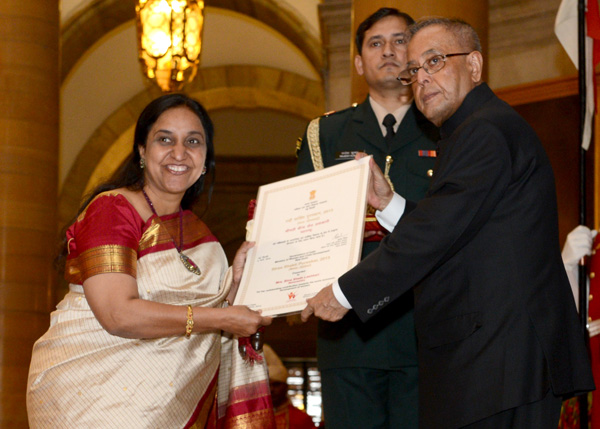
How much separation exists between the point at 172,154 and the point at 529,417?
165 cm

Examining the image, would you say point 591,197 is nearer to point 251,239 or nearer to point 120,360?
point 251,239

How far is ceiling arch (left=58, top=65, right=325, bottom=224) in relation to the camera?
11.8m

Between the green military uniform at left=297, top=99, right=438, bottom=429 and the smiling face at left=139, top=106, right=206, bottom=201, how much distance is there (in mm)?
507

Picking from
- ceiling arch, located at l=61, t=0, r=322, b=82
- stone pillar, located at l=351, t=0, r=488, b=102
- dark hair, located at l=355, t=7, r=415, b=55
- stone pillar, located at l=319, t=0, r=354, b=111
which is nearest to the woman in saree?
dark hair, located at l=355, t=7, r=415, b=55

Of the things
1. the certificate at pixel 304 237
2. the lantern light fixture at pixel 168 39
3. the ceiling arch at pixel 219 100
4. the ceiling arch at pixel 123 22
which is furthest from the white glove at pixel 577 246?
the ceiling arch at pixel 219 100

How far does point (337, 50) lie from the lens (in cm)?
891

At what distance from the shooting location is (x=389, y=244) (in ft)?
10.1

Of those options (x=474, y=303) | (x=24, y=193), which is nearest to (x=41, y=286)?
(x=24, y=193)

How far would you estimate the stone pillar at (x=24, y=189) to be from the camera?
6.46m

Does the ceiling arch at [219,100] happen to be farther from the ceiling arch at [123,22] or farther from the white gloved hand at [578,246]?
the white gloved hand at [578,246]

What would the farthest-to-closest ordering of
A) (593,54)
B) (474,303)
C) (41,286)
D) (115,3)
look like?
(115,3)
(41,286)
(593,54)
(474,303)

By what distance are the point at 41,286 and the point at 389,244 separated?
165 inches

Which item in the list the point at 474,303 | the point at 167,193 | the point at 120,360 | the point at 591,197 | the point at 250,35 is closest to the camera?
the point at 474,303

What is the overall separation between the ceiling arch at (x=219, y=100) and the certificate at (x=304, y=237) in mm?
8329
